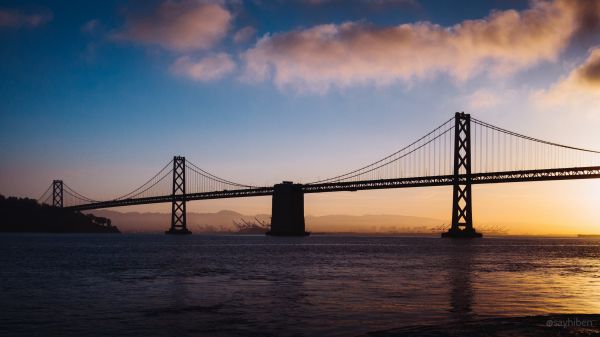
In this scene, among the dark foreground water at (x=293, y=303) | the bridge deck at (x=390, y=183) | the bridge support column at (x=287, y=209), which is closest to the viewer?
the dark foreground water at (x=293, y=303)

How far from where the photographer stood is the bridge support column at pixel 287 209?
98.0 metres

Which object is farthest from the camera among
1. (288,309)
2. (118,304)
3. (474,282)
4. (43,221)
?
(43,221)

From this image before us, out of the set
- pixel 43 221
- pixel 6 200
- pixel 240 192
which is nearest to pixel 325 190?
pixel 240 192

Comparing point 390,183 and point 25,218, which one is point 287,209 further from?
point 25,218

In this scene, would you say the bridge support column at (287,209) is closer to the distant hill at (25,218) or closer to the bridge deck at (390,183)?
the bridge deck at (390,183)

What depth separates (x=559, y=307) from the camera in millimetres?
Answer: 17344

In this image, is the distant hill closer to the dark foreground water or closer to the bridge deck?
the bridge deck

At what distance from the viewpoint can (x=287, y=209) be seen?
10019 cm

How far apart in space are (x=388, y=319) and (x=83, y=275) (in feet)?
61.7

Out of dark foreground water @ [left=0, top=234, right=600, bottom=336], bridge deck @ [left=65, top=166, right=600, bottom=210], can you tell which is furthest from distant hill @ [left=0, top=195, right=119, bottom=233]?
dark foreground water @ [left=0, top=234, right=600, bottom=336]

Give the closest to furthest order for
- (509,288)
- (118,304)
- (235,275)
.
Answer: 1. (118,304)
2. (509,288)
3. (235,275)

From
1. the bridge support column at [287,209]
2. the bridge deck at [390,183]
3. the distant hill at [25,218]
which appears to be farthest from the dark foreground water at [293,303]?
the distant hill at [25,218]

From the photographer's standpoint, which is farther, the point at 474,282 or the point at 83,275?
the point at 83,275

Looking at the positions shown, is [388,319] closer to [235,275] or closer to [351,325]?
[351,325]
